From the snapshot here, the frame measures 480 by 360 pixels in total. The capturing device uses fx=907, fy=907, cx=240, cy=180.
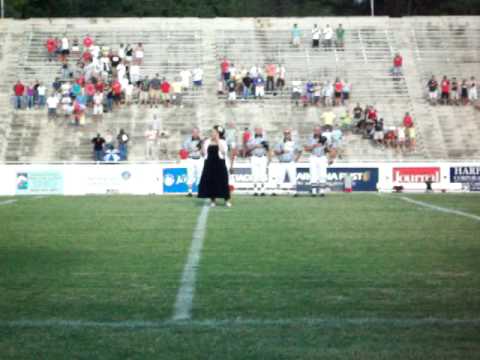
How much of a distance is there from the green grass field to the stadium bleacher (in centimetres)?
2300

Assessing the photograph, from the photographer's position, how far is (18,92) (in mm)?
39125

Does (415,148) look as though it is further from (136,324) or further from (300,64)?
(136,324)

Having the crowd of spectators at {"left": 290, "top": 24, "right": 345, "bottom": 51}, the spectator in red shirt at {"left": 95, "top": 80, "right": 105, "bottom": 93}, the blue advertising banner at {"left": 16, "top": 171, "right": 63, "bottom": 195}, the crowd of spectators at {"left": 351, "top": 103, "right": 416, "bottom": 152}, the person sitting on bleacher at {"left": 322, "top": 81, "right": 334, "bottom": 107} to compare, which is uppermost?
the crowd of spectators at {"left": 290, "top": 24, "right": 345, "bottom": 51}

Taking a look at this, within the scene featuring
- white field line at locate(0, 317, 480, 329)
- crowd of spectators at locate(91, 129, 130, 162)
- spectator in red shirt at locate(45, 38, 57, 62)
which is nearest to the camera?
white field line at locate(0, 317, 480, 329)

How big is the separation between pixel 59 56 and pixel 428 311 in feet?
124

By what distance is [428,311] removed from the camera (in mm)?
6805

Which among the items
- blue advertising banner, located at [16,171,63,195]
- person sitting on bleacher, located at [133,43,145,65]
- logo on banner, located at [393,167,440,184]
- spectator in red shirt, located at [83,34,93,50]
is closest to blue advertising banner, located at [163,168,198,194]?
blue advertising banner, located at [16,171,63,195]

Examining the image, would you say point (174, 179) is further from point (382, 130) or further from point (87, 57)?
point (87, 57)

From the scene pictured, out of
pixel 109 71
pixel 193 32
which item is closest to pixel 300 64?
pixel 193 32

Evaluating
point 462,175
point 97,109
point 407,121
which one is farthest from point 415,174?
point 97,109

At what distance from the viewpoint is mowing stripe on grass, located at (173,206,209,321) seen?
268 inches

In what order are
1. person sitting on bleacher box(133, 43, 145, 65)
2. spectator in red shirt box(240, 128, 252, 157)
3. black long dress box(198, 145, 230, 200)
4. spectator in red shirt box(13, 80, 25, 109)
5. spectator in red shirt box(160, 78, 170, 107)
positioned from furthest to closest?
person sitting on bleacher box(133, 43, 145, 65) < spectator in red shirt box(160, 78, 170, 107) < spectator in red shirt box(13, 80, 25, 109) < spectator in red shirt box(240, 128, 252, 157) < black long dress box(198, 145, 230, 200)

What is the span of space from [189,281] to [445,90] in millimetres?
33570

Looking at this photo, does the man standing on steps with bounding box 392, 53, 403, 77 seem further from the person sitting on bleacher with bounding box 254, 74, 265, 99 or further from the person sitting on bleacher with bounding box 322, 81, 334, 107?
the person sitting on bleacher with bounding box 254, 74, 265, 99
